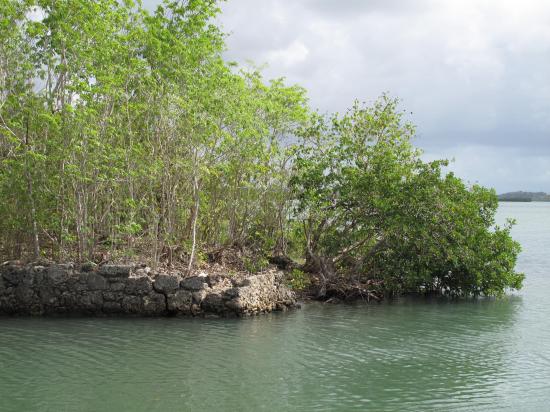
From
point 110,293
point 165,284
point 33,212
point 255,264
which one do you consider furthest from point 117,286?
point 255,264

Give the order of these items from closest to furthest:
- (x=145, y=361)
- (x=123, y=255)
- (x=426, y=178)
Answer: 1. (x=145, y=361)
2. (x=123, y=255)
3. (x=426, y=178)

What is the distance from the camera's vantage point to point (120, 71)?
2075cm

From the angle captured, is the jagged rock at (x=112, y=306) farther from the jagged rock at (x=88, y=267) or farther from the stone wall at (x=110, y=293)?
the jagged rock at (x=88, y=267)

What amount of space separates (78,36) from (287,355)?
409 inches

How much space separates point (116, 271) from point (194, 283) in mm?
2174

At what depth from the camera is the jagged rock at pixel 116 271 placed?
797 inches

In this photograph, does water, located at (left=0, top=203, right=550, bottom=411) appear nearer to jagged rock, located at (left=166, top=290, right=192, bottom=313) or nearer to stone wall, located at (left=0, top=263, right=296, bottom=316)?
jagged rock, located at (left=166, top=290, right=192, bottom=313)

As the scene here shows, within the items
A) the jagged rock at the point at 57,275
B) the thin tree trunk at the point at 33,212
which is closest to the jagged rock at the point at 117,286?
the jagged rock at the point at 57,275

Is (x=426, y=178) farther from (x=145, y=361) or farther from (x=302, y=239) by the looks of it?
(x=145, y=361)

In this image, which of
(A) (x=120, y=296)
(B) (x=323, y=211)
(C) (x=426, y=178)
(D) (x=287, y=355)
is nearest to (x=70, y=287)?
(A) (x=120, y=296)

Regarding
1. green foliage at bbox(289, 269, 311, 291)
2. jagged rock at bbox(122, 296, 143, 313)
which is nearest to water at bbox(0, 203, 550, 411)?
jagged rock at bbox(122, 296, 143, 313)

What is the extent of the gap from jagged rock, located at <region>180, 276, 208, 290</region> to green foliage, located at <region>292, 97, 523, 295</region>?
590 cm

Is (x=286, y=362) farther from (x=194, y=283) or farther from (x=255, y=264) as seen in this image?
(x=255, y=264)

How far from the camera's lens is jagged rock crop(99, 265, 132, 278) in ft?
66.4
